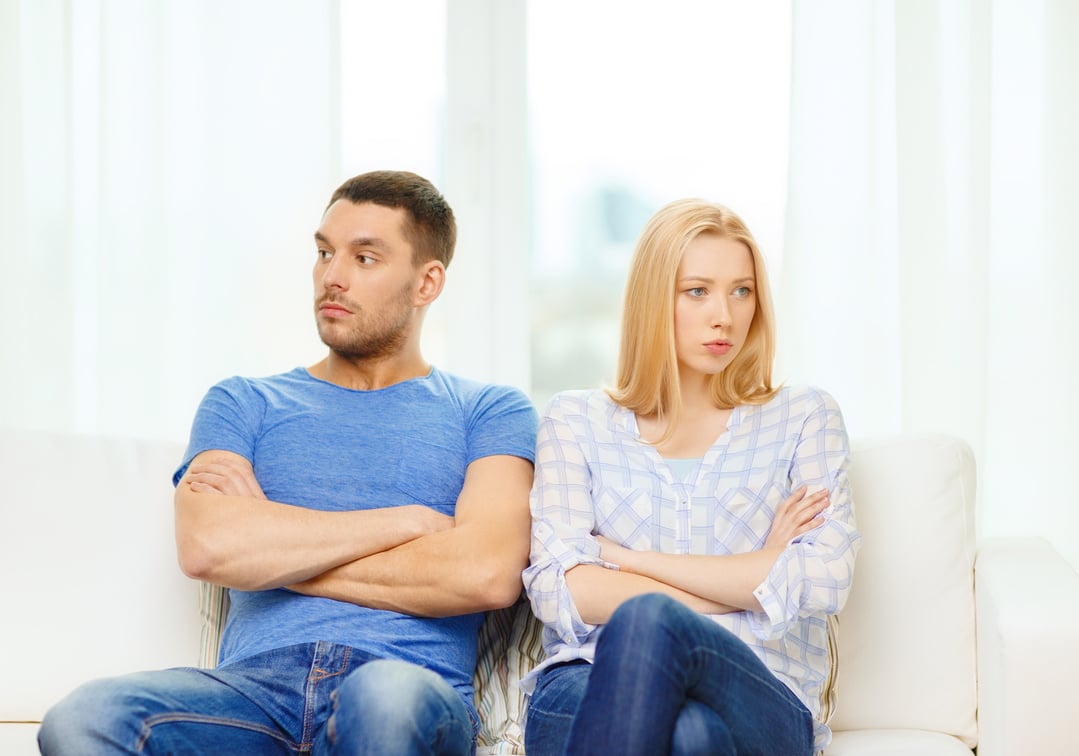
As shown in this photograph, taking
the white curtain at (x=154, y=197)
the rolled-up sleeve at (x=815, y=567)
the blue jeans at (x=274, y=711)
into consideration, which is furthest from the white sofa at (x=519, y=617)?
the white curtain at (x=154, y=197)

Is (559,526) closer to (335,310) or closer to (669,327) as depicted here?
(669,327)

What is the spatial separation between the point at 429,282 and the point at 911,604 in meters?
1.09

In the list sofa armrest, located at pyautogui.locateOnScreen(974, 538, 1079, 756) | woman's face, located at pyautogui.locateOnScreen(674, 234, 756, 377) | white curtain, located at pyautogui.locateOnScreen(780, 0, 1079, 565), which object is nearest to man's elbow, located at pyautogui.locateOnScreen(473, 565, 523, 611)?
woman's face, located at pyautogui.locateOnScreen(674, 234, 756, 377)

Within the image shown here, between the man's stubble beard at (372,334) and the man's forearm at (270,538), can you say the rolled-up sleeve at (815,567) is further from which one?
the man's stubble beard at (372,334)

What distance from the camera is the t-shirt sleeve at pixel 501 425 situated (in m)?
2.06

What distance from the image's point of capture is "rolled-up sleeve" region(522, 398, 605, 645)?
1.84 metres

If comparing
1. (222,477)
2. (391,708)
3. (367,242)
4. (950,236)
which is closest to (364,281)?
(367,242)

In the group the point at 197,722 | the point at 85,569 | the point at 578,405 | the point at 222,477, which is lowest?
the point at 197,722

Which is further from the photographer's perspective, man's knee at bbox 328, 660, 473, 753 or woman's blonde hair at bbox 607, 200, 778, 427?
woman's blonde hair at bbox 607, 200, 778, 427

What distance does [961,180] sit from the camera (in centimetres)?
254

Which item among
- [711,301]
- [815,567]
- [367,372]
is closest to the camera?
[815,567]

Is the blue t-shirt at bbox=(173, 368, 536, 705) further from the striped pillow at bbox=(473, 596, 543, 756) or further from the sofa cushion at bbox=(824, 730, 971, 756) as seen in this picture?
the sofa cushion at bbox=(824, 730, 971, 756)

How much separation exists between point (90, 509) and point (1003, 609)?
5.34 feet

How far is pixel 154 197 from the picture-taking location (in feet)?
9.03
